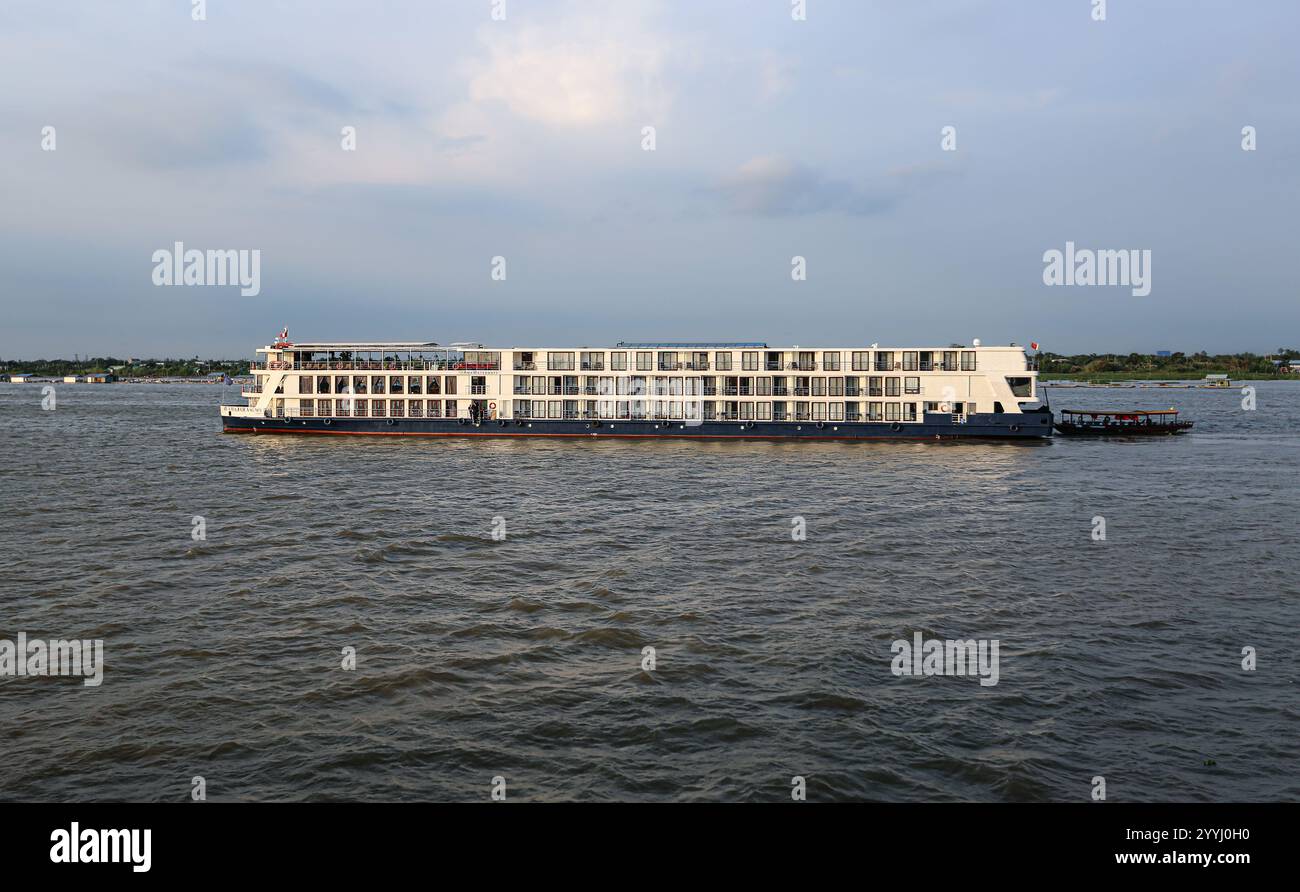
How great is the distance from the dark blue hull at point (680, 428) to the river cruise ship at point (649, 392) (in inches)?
4.6

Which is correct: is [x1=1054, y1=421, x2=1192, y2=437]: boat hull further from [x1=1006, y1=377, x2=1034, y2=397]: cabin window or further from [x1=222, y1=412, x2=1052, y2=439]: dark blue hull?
[x1=222, y1=412, x2=1052, y2=439]: dark blue hull

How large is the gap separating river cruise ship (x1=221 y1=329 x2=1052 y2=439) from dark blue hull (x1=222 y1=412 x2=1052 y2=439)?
116mm

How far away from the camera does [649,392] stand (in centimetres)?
8356

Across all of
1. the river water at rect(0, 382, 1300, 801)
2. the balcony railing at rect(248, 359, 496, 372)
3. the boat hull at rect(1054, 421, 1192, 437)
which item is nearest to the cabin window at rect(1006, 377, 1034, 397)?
the boat hull at rect(1054, 421, 1192, 437)

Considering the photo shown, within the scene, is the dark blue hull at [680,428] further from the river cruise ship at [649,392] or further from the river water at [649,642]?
the river water at [649,642]

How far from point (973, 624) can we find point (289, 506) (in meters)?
33.2

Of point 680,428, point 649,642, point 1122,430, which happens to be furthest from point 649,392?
point 649,642

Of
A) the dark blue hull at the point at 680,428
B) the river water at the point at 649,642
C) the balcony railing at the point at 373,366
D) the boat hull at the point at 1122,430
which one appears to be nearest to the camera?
the river water at the point at 649,642

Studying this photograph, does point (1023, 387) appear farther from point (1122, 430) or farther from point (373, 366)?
point (373, 366)

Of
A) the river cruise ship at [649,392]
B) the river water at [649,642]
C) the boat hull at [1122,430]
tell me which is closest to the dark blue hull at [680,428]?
the river cruise ship at [649,392]

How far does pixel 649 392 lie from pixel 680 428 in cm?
564

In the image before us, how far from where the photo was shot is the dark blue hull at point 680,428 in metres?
74.4

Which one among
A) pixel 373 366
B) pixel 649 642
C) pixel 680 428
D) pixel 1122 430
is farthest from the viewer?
pixel 373 366

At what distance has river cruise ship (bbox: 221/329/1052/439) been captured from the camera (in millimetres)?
75625
